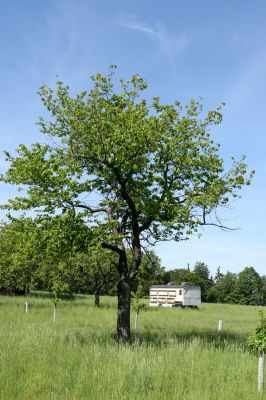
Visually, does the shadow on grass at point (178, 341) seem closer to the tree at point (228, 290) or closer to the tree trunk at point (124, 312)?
the tree trunk at point (124, 312)

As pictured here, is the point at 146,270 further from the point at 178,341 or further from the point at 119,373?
the point at 119,373

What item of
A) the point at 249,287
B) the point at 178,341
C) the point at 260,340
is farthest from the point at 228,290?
the point at 260,340

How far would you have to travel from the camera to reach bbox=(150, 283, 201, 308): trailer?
63.4 metres

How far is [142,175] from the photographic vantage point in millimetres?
18266

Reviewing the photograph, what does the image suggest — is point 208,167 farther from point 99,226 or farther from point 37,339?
point 37,339

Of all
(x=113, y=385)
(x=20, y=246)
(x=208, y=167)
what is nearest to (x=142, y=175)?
(x=208, y=167)

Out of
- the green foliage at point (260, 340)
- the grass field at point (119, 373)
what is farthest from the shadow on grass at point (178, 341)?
the green foliage at point (260, 340)

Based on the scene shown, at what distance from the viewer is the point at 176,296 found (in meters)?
64.1

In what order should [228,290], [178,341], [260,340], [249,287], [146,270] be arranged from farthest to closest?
[249,287] < [228,290] < [146,270] < [178,341] < [260,340]

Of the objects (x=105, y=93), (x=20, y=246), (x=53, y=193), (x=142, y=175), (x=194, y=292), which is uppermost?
(x=105, y=93)

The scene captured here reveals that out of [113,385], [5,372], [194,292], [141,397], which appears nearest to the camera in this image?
[141,397]

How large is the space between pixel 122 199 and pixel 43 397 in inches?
402

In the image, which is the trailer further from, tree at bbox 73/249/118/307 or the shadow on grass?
the shadow on grass

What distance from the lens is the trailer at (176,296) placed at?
208 ft
